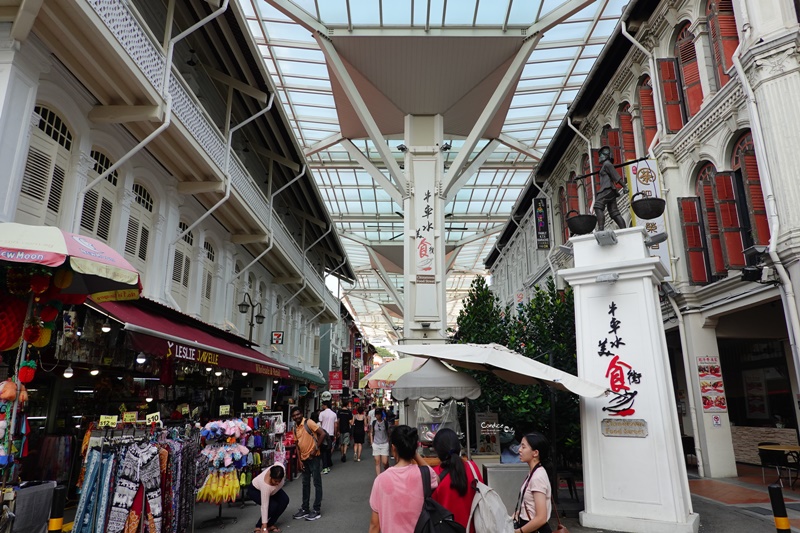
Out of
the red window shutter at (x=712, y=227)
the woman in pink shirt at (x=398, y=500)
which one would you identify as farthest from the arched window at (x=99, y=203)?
the red window shutter at (x=712, y=227)

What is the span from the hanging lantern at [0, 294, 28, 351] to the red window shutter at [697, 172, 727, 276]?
12.9m

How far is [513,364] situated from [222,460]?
190 inches

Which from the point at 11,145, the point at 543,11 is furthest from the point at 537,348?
the point at 543,11

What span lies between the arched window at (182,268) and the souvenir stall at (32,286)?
22.1ft

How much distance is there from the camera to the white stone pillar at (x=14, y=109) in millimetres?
6594

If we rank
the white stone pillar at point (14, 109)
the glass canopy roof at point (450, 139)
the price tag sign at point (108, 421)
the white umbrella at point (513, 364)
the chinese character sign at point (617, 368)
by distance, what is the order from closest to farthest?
the price tag sign at point (108, 421) < the white stone pillar at point (14, 109) < the white umbrella at point (513, 364) < the chinese character sign at point (617, 368) < the glass canopy roof at point (450, 139)

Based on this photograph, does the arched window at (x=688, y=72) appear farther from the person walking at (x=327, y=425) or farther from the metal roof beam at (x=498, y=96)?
the person walking at (x=327, y=425)

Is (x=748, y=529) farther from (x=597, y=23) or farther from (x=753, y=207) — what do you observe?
(x=597, y=23)

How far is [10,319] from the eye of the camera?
17.6ft

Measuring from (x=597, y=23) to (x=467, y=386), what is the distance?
15.5m

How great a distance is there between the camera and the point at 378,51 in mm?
17578

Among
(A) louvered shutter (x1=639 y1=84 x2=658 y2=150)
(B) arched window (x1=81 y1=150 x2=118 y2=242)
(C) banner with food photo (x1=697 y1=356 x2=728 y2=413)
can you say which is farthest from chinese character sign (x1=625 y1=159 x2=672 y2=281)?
(B) arched window (x1=81 y1=150 x2=118 y2=242)

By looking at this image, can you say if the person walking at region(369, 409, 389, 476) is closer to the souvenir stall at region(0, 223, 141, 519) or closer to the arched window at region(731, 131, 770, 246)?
the souvenir stall at region(0, 223, 141, 519)

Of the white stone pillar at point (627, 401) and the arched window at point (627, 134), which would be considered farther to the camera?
the arched window at point (627, 134)
